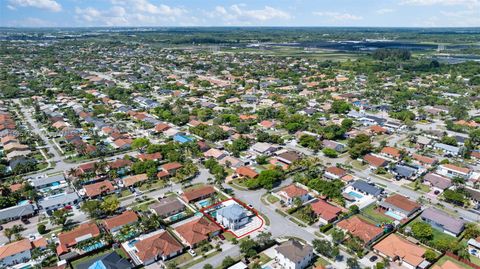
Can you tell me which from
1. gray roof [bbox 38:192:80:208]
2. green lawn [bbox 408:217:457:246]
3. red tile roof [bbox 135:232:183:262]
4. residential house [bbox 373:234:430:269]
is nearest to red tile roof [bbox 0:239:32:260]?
gray roof [bbox 38:192:80:208]

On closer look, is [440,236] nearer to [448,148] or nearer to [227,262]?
[227,262]

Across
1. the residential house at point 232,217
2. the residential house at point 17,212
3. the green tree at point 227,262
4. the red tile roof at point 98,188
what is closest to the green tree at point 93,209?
the red tile roof at point 98,188

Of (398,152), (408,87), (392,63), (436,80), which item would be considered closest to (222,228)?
(398,152)

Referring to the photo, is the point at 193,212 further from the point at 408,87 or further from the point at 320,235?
the point at 408,87

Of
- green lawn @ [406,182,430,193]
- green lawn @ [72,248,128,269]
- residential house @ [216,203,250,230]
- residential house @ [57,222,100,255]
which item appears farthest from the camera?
green lawn @ [406,182,430,193]

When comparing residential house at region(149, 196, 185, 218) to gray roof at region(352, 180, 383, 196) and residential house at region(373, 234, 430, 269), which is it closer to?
residential house at region(373, 234, 430, 269)
